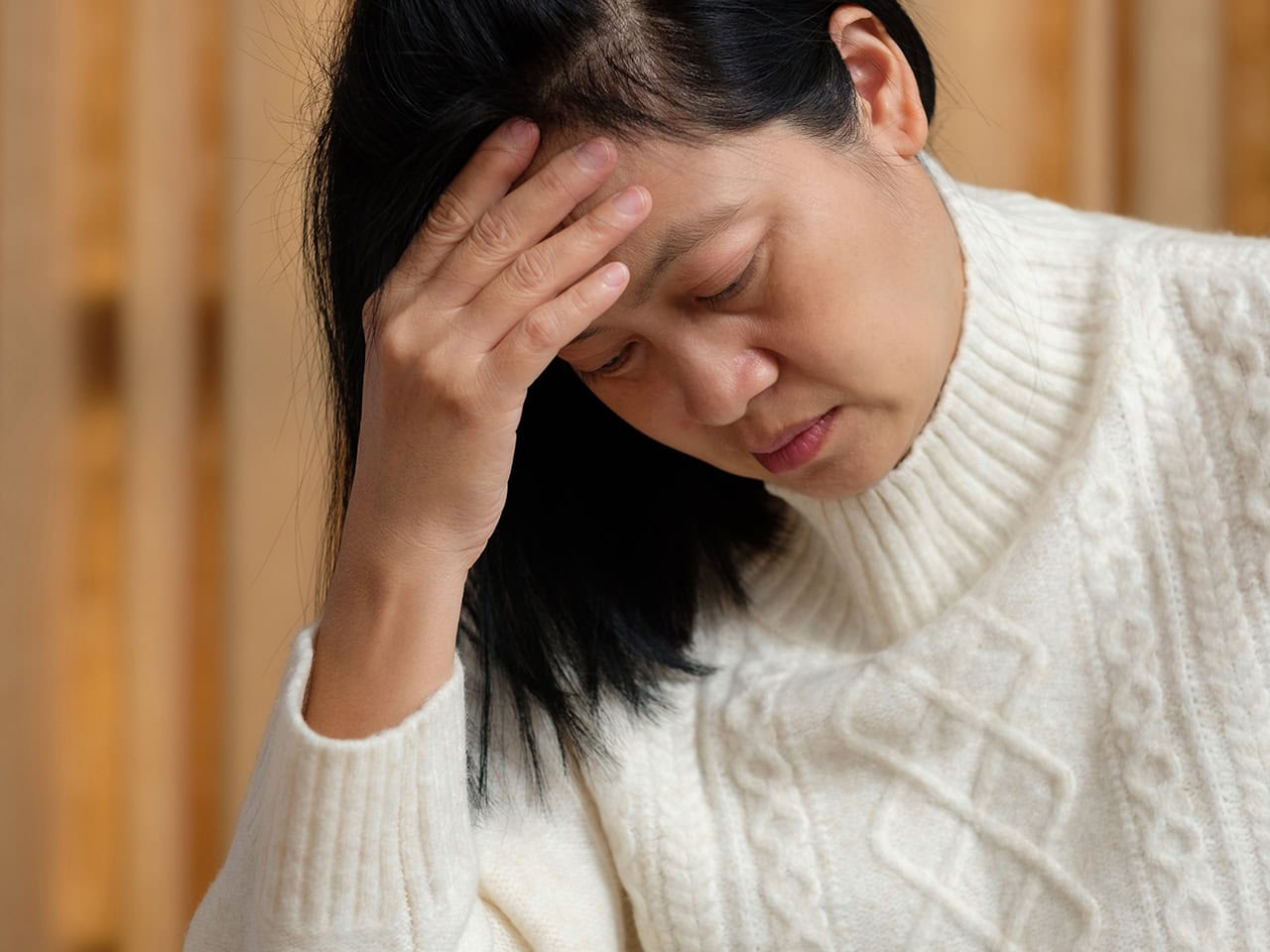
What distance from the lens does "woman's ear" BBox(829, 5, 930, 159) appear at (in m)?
0.96

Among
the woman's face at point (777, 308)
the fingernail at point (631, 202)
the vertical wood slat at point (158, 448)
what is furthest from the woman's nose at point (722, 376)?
the vertical wood slat at point (158, 448)

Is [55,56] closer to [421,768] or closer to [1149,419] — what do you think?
[421,768]

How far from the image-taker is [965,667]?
1.05 meters

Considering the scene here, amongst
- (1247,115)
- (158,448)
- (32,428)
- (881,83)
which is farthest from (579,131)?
(32,428)

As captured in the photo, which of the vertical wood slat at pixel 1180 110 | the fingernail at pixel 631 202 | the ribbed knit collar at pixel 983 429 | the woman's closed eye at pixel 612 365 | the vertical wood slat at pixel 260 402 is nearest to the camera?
the fingernail at pixel 631 202

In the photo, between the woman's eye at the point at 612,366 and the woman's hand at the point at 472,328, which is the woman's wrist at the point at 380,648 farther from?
the woman's eye at the point at 612,366

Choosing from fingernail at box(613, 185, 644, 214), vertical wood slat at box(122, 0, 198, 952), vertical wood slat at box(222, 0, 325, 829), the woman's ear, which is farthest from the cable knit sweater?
vertical wood slat at box(122, 0, 198, 952)

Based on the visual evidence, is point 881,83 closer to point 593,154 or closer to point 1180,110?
point 593,154

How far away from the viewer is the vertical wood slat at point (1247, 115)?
1.60 metres

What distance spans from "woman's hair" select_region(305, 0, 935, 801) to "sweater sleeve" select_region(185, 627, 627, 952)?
0.44 feet

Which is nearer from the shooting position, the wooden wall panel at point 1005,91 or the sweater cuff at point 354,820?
the sweater cuff at point 354,820

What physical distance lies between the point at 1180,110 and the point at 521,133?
1.02 meters

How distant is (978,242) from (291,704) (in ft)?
2.04

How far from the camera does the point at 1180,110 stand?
5.16 ft
